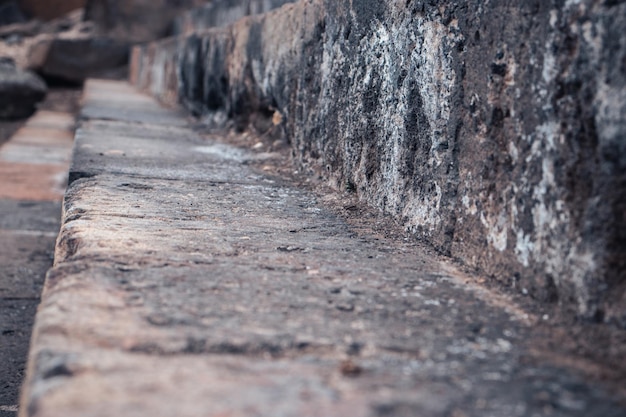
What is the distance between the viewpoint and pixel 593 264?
1.17m

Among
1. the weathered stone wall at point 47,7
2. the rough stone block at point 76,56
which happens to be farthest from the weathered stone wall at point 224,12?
the weathered stone wall at point 47,7

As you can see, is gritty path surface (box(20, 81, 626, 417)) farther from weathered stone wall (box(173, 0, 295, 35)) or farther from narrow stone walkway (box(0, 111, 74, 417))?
weathered stone wall (box(173, 0, 295, 35))

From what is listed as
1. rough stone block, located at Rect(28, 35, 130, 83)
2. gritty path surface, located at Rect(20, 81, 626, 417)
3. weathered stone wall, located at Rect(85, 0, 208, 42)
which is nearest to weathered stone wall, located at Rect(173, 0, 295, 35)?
weathered stone wall, located at Rect(85, 0, 208, 42)

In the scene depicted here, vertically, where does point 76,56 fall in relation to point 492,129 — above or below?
above

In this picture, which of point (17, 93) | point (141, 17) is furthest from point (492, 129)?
point (141, 17)

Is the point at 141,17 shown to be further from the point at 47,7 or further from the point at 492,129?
the point at 492,129

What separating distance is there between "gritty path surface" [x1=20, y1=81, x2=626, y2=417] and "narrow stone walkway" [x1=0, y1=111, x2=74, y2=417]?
2.20 feet

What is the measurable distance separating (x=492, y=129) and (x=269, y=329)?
64 cm

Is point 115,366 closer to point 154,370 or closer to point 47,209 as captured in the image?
point 154,370

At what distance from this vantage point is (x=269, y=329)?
3.78 feet

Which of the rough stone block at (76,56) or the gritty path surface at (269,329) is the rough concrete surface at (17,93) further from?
the gritty path surface at (269,329)

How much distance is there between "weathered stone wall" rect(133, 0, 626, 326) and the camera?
1157 mm

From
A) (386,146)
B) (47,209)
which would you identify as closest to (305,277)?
(386,146)

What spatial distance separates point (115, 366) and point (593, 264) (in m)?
0.73
